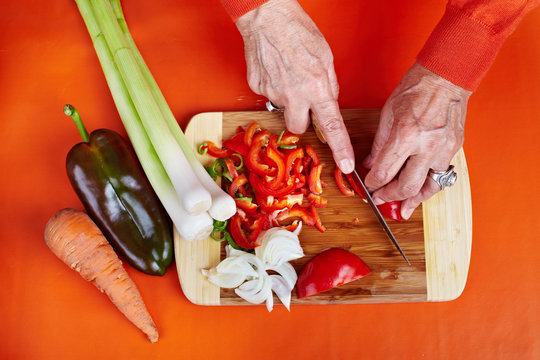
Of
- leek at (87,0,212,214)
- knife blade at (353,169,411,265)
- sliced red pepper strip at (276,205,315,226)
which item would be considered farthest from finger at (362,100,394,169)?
leek at (87,0,212,214)

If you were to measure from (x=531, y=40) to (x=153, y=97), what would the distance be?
5.79 feet

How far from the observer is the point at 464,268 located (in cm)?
191

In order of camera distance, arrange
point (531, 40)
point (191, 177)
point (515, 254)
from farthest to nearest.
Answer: point (531, 40), point (515, 254), point (191, 177)

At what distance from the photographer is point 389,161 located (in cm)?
170

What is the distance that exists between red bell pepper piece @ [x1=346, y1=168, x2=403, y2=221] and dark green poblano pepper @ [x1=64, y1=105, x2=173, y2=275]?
813 millimetres

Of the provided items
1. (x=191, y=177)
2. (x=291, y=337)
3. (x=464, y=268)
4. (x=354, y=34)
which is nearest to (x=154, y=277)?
(x=191, y=177)

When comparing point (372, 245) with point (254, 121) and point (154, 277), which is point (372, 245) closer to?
point (254, 121)

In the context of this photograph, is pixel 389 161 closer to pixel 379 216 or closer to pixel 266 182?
pixel 379 216

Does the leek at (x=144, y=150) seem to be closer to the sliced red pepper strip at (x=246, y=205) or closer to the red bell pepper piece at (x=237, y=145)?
the sliced red pepper strip at (x=246, y=205)

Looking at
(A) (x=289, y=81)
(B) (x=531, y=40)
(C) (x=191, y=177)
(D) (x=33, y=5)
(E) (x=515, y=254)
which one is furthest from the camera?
(D) (x=33, y=5)

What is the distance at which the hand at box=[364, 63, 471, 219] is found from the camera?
5.39ft

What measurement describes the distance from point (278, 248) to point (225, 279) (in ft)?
0.84

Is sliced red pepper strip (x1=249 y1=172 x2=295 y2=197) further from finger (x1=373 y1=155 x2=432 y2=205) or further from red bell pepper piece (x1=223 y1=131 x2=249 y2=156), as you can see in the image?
finger (x1=373 y1=155 x2=432 y2=205)

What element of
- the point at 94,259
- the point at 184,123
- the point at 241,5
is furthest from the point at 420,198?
the point at 94,259
